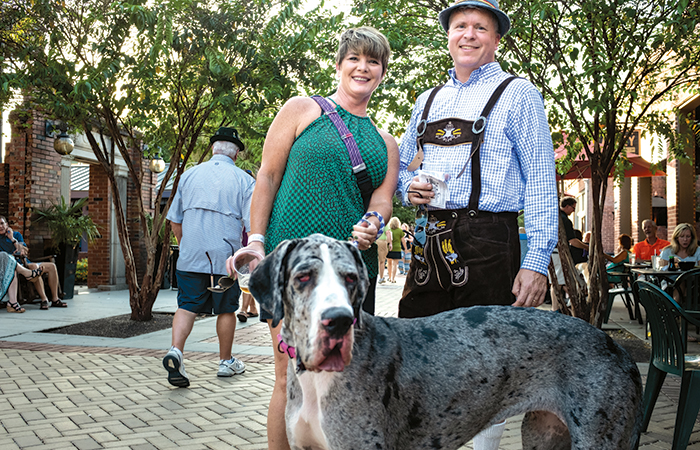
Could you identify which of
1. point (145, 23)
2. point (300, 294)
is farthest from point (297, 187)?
point (145, 23)

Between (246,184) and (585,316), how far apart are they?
16.7 feet

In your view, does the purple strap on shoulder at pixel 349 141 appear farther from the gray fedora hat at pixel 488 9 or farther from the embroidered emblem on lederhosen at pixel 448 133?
the gray fedora hat at pixel 488 9

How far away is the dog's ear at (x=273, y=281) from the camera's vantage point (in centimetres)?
201

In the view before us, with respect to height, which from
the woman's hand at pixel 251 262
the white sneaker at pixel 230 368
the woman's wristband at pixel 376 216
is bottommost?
the white sneaker at pixel 230 368

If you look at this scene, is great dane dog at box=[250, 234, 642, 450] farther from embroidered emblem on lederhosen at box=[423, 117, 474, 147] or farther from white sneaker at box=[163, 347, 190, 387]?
white sneaker at box=[163, 347, 190, 387]

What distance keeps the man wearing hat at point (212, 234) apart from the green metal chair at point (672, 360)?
3.66 meters

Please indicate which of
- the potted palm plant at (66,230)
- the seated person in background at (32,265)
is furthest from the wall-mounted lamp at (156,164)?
the seated person in background at (32,265)

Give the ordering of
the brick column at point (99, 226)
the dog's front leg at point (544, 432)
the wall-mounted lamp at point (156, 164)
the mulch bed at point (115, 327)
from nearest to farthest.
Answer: the dog's front leg at point (544, 432) < the mulch bed at point (115, 327) < the brick column at point (99, 226) < the wall-mounted lamp at point (156, 164)

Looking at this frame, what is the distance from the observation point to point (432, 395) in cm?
218

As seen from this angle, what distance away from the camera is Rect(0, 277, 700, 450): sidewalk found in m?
4.14

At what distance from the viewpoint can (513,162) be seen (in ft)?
9.34

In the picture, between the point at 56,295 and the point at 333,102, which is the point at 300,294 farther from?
the point at 56,295

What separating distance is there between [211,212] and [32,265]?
7319 millimetres

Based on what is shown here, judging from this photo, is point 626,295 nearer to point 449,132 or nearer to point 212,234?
point 212,234
